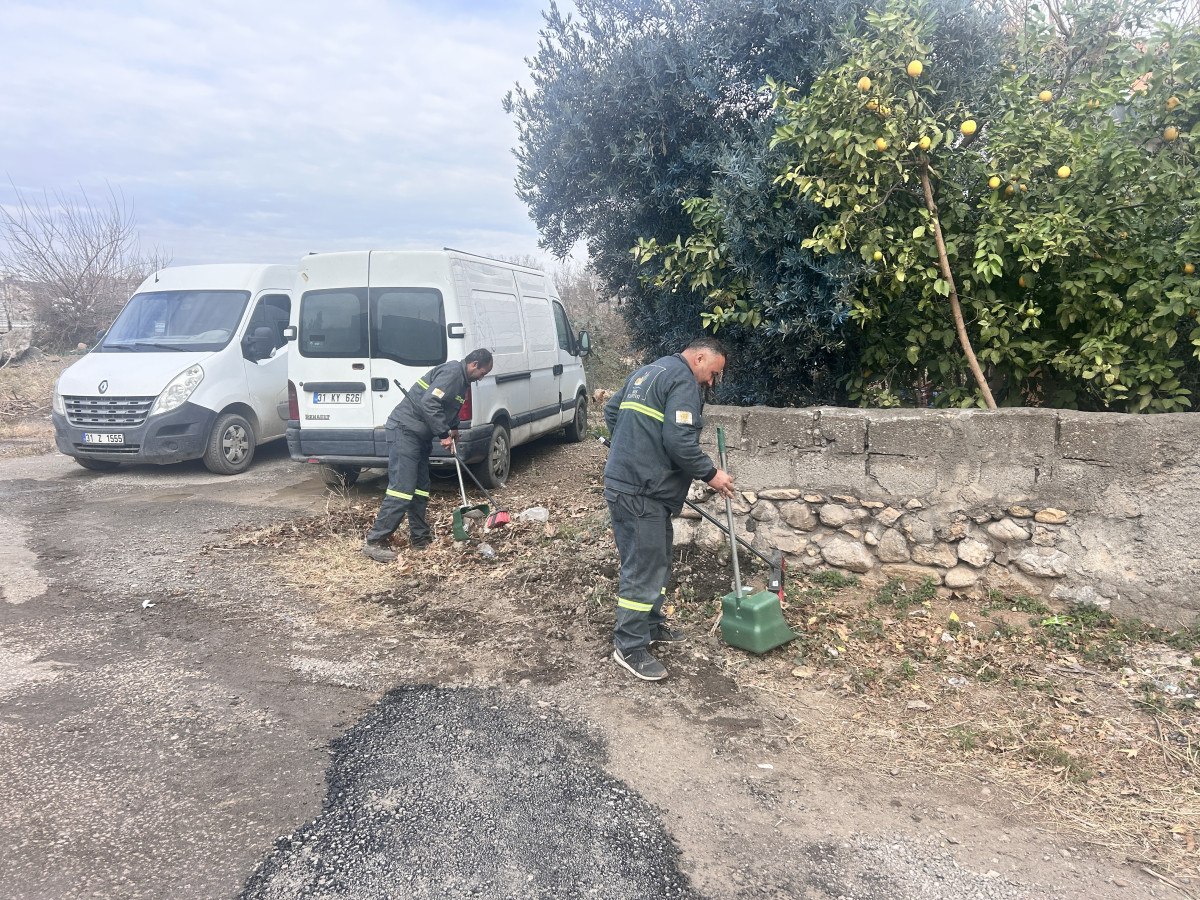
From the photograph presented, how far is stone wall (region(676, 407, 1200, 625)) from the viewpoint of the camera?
4.30 meters

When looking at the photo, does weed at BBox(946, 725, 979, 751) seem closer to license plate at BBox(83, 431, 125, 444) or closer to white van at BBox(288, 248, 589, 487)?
white van at BBox(288, 248, 589, 487)

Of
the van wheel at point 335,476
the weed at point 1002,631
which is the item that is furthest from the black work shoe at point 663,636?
the van wheel at point 335,476

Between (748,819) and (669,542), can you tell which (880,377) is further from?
(748,819)

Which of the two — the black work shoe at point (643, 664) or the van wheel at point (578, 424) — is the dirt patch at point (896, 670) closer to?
the black work shoe at point (643, 664)

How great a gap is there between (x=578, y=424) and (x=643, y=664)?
6.98 metres

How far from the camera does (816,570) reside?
205 inches

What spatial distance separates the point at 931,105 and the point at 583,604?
396cm

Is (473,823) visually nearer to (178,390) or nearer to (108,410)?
(178,390)

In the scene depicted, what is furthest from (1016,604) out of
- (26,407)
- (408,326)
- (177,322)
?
(26,407)

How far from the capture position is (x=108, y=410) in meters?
8.88

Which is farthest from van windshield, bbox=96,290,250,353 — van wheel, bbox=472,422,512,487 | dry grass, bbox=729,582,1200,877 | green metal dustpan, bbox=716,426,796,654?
dry grass, bbox=729,582,1200,877

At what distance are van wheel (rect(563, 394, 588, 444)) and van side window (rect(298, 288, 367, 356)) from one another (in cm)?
379

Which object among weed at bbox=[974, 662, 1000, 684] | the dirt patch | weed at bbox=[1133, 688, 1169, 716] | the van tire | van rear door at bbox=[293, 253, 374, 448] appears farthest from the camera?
the van tire

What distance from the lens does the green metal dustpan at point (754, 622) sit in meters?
4.36
